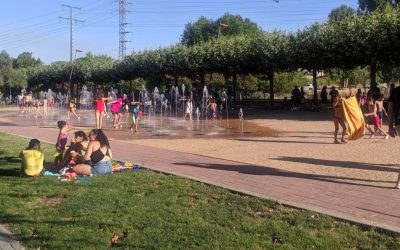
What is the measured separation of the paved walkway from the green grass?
39cm

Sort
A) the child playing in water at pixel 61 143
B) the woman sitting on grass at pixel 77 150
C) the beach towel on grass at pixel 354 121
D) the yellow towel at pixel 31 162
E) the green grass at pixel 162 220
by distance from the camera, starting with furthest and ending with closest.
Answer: the beach towel on grass at pixel 354 121
the child playing in water at pixel 61 143
the woman sitting on grass at pixel 77 150
the yellow towel at pixel 31 162
the green grass at pixel 162 220

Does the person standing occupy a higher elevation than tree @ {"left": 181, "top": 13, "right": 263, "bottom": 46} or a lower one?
lower

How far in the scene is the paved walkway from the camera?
5.86 metres

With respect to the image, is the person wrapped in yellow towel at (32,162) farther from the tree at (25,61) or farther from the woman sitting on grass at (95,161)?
the tree at (25,61)

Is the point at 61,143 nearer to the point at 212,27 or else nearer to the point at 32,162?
the point at 32,162

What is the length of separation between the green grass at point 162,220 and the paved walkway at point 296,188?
39cm

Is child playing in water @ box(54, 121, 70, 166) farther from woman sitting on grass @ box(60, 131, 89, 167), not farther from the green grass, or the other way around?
the green grass

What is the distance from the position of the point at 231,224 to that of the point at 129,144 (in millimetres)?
8998

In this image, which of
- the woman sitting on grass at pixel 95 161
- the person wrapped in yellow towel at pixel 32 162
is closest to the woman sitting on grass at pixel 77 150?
the woman sitting on grass at pixel 95 161

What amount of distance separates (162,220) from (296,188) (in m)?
2.49

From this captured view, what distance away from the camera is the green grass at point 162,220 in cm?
494

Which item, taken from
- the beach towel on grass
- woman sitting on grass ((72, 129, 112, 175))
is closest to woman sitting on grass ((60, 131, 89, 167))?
woman sitting on grass ((72, 129, 112, 175))

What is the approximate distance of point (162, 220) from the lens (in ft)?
18.8

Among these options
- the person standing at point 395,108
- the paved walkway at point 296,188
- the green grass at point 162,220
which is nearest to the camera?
the green grass at point 162,220
